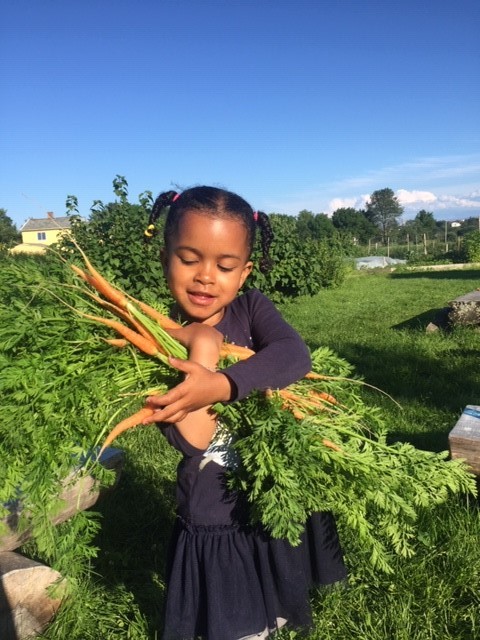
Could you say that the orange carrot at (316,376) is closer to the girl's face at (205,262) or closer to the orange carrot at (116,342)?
the girl's face at (205,262)

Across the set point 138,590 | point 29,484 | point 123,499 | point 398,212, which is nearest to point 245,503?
point 29,484

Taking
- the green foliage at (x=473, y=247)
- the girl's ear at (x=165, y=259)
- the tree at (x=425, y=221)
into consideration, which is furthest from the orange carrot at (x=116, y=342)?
the tree at (x=425, y=221)

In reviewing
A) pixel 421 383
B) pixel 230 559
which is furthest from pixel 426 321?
pixel 230 559

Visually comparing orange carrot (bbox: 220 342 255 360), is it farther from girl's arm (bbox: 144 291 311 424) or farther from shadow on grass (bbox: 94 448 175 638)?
shadow on grass (bbox: 94 448 175 638)

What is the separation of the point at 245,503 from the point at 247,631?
0.45m

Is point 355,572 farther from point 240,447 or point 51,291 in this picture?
point 51,291

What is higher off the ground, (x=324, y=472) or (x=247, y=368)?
(x=247, y=368)

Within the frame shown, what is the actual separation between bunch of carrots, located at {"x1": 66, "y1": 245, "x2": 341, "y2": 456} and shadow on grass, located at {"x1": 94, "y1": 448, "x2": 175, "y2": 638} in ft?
4.80

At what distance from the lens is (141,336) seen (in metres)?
1.59

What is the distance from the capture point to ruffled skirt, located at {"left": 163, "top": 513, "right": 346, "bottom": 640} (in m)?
1.86

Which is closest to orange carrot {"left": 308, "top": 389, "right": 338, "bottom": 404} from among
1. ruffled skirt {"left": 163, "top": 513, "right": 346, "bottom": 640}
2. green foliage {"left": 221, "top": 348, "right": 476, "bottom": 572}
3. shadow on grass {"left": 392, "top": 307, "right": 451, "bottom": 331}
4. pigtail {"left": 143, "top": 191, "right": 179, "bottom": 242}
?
green foliage {"left": 221, "top": 348, "right": 476, "bottom": 572}

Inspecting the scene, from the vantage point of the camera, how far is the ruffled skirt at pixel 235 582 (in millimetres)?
1859

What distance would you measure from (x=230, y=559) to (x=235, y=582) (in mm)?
78

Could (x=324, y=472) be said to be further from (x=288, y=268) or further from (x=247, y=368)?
(x=288, y=268)
